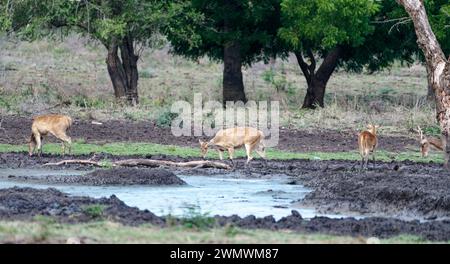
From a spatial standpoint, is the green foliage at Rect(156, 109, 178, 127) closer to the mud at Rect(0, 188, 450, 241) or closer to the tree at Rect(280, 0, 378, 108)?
the tree at Rect(280, 0, 378, 108)

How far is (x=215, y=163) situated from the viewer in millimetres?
24156

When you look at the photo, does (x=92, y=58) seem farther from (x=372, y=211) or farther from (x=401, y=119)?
(x=372, y=211)

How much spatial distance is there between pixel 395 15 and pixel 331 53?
3746mm

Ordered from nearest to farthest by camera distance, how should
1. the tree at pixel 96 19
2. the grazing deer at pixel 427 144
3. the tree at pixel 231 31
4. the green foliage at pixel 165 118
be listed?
1. the grazing deer at pixel 427 144
2. the green foliage at pixel 165 118
3. the tree at pixel 96 19
4. the tree at pixel 231 31

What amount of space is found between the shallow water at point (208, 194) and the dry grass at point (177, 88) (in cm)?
1113

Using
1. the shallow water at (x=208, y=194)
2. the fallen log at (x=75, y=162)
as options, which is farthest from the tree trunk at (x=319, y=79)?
the shallow water at (x=208, y=194)

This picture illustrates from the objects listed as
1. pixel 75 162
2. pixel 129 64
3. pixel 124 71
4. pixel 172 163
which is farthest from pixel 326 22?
pixel 75 162

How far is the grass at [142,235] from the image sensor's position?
41.0 feet

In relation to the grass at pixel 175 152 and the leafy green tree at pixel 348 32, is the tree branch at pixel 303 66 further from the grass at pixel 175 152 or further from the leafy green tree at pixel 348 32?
the grass at pixel 175 152

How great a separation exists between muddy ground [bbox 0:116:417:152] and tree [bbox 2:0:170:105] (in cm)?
399

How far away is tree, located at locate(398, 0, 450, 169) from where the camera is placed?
22.2 m

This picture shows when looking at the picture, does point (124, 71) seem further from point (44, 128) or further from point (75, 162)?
point (75, 162)

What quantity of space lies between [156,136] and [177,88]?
15.1 meters

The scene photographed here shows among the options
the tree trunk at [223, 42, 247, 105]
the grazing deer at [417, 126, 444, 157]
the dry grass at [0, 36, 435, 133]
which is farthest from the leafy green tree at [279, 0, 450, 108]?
the grazing deer at [417, 126, 444, 157]
